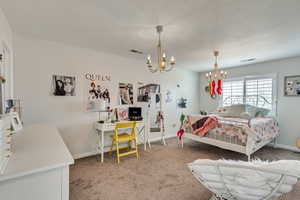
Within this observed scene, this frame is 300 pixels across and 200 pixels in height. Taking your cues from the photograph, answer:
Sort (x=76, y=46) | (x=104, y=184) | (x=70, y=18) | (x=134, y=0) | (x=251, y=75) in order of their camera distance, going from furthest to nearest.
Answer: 1. (x=251, y=75)
2. (x=76, y=46)
3. (x=104, y=184)
4. (x=70, y=18)
5. (x=134, y=0)

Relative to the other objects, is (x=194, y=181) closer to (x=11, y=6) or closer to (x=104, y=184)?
(x=104, y=184)

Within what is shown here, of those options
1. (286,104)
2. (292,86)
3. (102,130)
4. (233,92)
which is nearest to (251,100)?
(233,92)

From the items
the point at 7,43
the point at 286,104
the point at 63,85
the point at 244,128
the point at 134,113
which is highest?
the point at 7,43

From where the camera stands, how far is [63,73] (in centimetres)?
289

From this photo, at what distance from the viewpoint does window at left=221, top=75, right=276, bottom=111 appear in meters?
3.96

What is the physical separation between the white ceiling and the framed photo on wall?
32.2 inches

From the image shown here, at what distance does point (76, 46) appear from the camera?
3002mm

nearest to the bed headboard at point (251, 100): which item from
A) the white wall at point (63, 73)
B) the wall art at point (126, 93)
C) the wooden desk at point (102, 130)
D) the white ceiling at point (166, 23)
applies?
the white ceiling at point (166, 23)

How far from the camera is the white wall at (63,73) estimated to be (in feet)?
8.38

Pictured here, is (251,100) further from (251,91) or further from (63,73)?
(63,73)

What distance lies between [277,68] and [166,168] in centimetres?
394

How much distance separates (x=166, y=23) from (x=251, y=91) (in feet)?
12.1

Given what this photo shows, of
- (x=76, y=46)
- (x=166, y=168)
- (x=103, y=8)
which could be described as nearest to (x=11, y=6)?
(x=103, y=8)

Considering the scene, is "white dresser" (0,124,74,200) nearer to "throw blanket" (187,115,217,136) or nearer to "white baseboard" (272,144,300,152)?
"throw blanket" (187,115,217,136)
